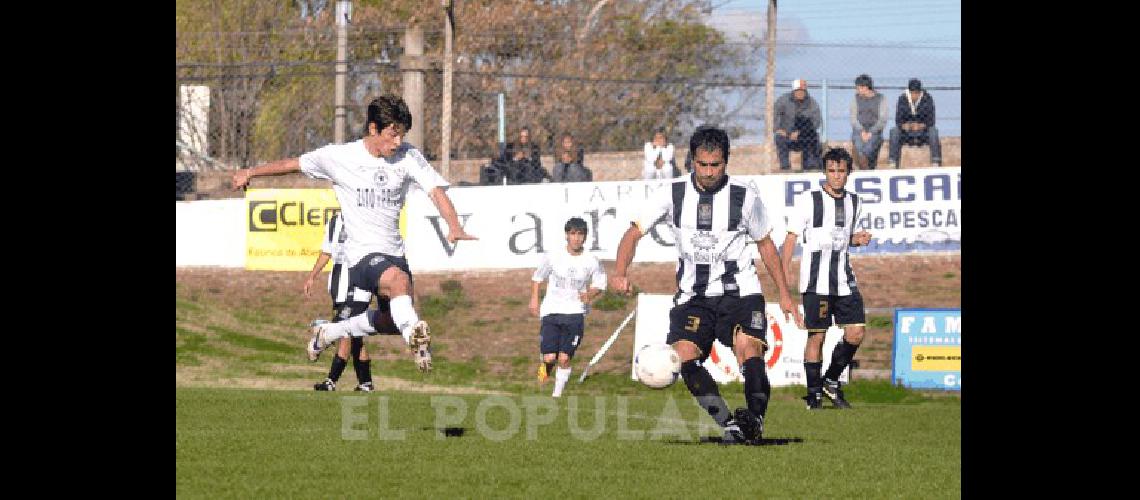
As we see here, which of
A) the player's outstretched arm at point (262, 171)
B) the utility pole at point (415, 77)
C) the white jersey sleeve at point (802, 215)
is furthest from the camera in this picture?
the utility pole at point (415, 77)

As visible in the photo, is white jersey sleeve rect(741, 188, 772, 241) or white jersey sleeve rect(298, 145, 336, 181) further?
white jersey sleeve rect(298, 145, 336, 181)

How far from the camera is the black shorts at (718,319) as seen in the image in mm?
11531

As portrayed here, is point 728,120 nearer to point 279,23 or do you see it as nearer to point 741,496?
point 279,23

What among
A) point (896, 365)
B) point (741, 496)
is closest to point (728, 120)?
point (896, 365)

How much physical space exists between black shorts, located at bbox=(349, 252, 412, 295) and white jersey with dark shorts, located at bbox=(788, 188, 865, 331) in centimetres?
541

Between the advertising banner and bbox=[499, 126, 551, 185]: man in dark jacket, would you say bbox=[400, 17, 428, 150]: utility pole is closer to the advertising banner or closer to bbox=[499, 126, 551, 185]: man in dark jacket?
the advertising banner

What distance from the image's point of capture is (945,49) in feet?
74.3

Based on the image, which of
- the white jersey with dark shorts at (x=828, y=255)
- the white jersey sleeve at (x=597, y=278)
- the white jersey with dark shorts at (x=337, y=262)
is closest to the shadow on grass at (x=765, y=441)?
the white jersey with dark shorts at (x=828, y=255)

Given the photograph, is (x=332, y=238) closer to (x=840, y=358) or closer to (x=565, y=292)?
(x=565, y=292)

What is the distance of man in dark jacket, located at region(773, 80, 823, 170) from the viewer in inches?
917

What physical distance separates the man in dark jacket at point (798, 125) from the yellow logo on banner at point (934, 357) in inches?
138

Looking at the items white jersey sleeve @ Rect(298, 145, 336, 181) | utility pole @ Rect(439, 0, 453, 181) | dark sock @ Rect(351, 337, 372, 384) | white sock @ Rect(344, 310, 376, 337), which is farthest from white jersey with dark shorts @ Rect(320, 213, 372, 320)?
utility pole @ Rect(439, 0, 453, 181)

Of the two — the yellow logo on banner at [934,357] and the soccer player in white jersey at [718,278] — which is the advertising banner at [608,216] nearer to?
the yellow logo on banner at [934,357]
